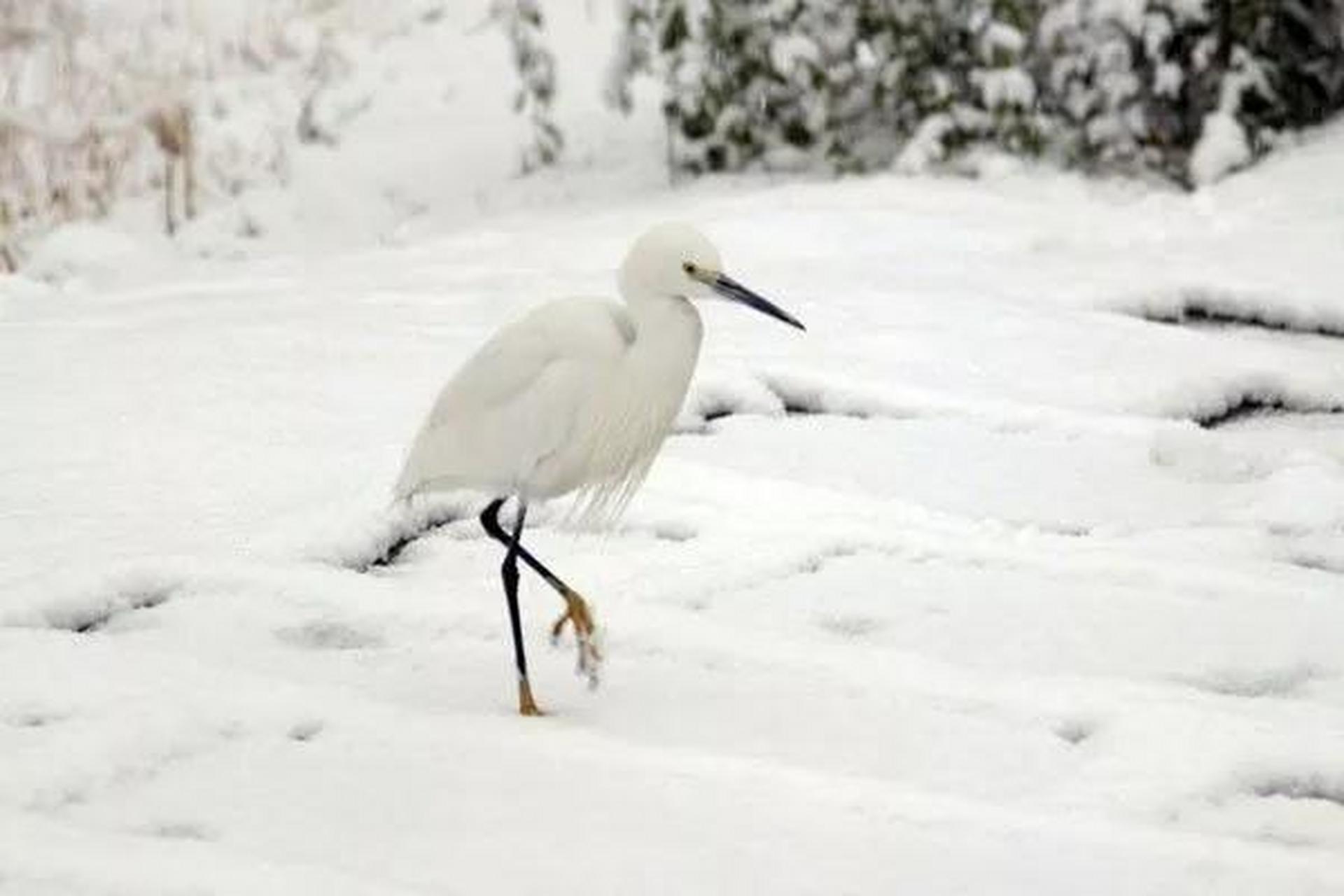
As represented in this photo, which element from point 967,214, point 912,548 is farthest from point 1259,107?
point 912,548

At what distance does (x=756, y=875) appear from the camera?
2541 millimetres

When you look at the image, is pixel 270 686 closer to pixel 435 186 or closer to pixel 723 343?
pixel 723 343

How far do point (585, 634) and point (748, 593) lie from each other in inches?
16.4

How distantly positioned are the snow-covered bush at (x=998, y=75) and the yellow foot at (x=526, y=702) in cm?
382

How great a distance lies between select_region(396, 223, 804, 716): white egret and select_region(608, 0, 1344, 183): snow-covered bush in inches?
141

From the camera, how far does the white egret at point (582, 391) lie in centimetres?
309

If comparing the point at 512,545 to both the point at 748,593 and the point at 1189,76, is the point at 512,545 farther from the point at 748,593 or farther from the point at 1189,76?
the point at 1189,76

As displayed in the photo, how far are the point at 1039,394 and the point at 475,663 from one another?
5.61 feet

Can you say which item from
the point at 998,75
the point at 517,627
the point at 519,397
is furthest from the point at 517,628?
the point at 998,75

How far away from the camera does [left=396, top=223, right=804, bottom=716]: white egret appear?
3.09 m

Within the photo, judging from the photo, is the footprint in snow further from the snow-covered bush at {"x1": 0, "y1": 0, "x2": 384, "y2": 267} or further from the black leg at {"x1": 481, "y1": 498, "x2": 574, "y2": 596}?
the snow-covered bush at {"x1": 0, "y1": 0, "x2": 384, "y2": 267}

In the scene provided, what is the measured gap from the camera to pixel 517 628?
3057mm

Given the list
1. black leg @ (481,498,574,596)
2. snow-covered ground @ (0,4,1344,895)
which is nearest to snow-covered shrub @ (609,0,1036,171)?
snow-covered ground @ (0,4,1344,895)

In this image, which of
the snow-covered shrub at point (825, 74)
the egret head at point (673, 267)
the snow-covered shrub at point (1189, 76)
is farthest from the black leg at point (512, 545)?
the snow-covered shrub at point (1189, 76)
